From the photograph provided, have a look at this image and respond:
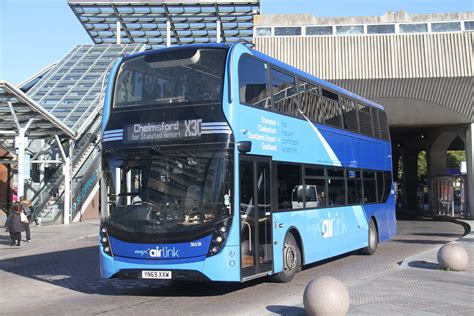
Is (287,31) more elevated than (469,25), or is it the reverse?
(469,25)

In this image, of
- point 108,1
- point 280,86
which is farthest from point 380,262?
point 108,1

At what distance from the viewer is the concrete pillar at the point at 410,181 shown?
48344mm

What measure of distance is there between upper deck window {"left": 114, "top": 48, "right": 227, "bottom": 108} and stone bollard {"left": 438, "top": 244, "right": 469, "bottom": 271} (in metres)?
5.84

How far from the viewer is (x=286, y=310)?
23.7 ft

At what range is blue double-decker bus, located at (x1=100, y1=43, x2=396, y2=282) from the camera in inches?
322

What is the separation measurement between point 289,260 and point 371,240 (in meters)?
5.55

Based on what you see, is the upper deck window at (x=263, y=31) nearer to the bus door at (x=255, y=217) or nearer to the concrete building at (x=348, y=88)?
the concrete building at (x=348, y=88)

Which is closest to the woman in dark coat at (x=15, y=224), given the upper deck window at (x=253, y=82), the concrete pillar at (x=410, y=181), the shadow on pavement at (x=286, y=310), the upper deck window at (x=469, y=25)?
the upper deck window at (x=253, y=82)

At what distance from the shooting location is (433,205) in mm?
38531

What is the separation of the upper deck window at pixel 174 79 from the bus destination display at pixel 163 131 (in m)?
0.37

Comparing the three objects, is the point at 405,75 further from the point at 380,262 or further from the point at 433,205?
the point at 380,262

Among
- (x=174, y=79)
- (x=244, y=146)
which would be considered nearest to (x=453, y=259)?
(x=244, y=146)

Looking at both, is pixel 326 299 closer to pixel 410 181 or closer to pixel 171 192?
pixel 171 192

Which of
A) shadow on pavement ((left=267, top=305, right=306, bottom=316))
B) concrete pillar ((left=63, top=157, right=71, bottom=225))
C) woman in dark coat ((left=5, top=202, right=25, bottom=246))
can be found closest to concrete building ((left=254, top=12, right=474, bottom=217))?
concrete pillar ((left=63, top=157, right=71, bottom=225))
